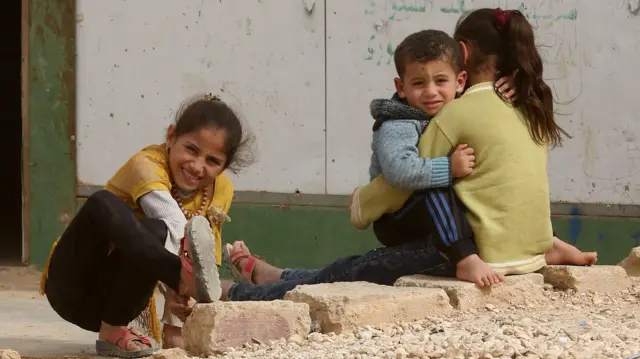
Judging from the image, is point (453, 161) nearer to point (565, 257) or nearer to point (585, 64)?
point (565, 257)

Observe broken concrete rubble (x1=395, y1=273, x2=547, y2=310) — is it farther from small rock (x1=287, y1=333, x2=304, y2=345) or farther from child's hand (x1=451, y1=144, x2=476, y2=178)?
small rock (x1=287, y1=333, x2=304, y2=345)

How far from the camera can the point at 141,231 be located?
12.3 ft

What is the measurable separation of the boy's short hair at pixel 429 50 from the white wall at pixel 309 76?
8.35 ft

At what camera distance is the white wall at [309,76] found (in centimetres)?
657

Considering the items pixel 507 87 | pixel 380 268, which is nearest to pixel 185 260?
pixel 380 268

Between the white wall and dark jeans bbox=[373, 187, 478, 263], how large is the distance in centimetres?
263

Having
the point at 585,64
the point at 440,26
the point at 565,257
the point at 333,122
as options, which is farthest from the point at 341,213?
the point at 565,257

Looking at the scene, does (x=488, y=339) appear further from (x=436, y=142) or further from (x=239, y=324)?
(x=436, y=142)

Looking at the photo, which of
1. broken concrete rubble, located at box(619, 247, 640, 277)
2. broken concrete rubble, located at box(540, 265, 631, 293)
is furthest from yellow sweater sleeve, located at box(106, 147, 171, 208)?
broken concrete rubble, located at box(619, 247, 640, 277)

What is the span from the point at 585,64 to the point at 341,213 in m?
1.74

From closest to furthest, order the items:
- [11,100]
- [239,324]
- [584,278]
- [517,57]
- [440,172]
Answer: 1. [239,324]
2. [440,172]
3. [517,57]
4. [584,278]
5. [11,100]

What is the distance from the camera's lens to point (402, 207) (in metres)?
4.07

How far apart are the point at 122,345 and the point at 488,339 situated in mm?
1452

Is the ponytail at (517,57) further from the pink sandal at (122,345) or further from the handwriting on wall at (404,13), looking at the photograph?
the handwriting on wall at (404,13)
